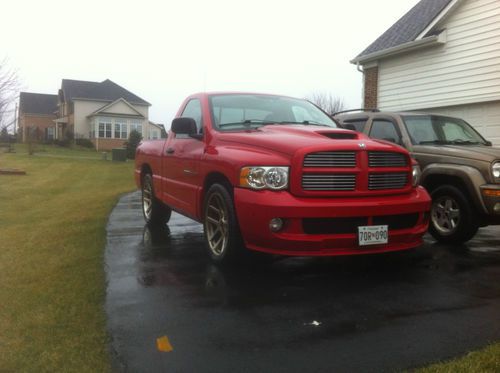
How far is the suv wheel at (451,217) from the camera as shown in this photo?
19.6ft

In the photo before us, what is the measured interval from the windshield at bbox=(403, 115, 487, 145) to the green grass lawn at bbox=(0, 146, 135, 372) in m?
4.57

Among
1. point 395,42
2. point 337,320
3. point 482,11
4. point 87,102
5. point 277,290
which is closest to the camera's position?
point 337,320

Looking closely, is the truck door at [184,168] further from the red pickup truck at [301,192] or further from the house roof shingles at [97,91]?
the house roof shingles at [97,91]

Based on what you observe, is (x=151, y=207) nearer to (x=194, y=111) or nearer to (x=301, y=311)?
(x=194, y=111)

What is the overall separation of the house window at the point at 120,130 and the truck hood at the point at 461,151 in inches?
1856

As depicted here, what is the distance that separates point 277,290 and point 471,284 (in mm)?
1836

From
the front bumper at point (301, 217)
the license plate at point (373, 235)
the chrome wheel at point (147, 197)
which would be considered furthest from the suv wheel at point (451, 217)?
the chrome wheel at point (147, 197)

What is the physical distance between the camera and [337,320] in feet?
11.7

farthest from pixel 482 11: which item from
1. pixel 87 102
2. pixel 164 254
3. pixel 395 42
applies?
pixel 87 102

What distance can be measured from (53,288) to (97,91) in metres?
52.9

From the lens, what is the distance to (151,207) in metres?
7.68

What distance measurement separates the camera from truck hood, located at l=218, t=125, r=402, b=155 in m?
4.41

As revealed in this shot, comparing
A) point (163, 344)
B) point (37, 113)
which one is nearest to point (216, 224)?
point (163, 344)

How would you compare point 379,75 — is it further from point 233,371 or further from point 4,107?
point 4,107
